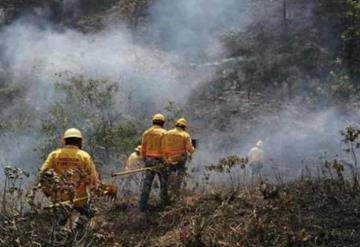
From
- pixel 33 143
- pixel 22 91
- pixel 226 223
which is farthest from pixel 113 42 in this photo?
pixel 226 223

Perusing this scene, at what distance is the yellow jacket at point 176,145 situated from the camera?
9711 millimetres

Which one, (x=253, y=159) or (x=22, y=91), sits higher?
(x=22, y=91)

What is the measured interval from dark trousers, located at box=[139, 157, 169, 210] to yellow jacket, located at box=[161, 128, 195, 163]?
0.30 meters

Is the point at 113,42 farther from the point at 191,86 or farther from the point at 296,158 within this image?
the point at 296,158

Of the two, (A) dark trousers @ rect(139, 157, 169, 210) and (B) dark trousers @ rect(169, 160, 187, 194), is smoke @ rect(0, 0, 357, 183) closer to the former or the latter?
(B) dark trousers @ rect(169, 160, 187, 194)

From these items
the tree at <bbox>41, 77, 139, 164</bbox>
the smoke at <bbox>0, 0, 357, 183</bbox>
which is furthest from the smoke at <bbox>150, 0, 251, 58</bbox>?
the tree at <bbox>41, 77, 139, 164</bbox>

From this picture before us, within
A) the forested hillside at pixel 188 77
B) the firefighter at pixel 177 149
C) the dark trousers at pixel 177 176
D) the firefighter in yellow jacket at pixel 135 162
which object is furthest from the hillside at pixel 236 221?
the forested hillside at pixel 188 77

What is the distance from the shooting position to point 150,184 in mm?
9219

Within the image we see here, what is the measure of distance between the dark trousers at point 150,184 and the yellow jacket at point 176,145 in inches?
11.7

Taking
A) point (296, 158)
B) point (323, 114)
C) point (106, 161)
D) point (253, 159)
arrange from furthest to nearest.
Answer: point (323, 114)
point (296, 158)
point (106, 161)
point (253, 159)

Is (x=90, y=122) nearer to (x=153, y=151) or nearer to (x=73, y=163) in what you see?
(x=153, y=151)

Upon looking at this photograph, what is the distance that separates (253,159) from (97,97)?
17.9ft

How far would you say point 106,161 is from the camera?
1625 cm

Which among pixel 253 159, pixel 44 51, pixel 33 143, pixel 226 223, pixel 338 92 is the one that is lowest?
pixel 226 223
